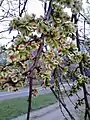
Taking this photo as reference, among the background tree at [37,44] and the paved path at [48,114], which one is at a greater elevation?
the background tree at [37,44]

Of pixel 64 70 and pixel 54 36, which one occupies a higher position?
pixel 54 36

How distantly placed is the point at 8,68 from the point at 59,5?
285 mm

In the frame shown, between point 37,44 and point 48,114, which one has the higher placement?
point 37,44

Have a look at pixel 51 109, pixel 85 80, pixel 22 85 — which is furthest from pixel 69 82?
pixel 51 109

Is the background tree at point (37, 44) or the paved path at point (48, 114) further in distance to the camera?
the paved path at point (48, 114)

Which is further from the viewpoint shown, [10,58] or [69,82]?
[69,82]

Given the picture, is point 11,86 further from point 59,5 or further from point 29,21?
point 59,5

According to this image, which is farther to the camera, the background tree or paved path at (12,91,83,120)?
paved path at (12,91,83,120)

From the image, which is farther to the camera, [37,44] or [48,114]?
[48,114]

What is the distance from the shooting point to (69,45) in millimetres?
935

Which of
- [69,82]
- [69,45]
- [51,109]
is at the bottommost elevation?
[51,109]

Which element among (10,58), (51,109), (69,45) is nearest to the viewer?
(10,58)

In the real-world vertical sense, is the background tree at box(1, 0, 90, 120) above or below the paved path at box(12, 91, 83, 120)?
above

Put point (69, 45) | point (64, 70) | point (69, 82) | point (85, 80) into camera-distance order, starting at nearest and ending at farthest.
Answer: point (69, 45) < point (64, 70) < point (85, 80) < point (69, 82)
